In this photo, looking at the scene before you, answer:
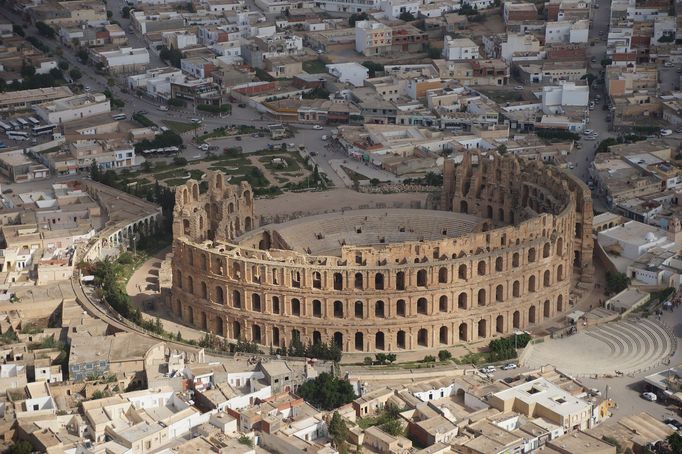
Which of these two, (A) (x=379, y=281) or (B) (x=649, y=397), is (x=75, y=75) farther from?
(B) (x=649, y=397)

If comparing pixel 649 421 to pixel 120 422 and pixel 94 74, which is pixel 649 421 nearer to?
pixel 120 422

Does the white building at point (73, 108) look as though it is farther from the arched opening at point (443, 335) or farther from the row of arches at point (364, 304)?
the arched opening at point (443, 335)

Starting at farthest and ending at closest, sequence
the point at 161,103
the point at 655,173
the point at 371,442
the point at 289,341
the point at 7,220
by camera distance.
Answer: the point at 161,103 → the point at 655,173 → the point at 7,220 → the point at 289,341 → the point at 371,442

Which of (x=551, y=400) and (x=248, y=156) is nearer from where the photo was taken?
(x=551, y=400)

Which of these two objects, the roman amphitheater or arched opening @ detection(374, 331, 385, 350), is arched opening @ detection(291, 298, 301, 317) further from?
arched opening @ detection(374, 331, 385, 350)

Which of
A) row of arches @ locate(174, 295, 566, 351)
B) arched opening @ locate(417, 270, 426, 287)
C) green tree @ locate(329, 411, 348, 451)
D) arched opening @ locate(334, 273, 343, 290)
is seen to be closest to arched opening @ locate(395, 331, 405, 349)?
row of arches @ locate(174, 295, 566, 351)

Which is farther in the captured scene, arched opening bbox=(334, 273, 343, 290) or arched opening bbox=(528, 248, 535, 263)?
A: arched opening bbox=(528, 248, 535, 263)

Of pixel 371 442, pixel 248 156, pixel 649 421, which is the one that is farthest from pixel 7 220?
pixel 649 421
